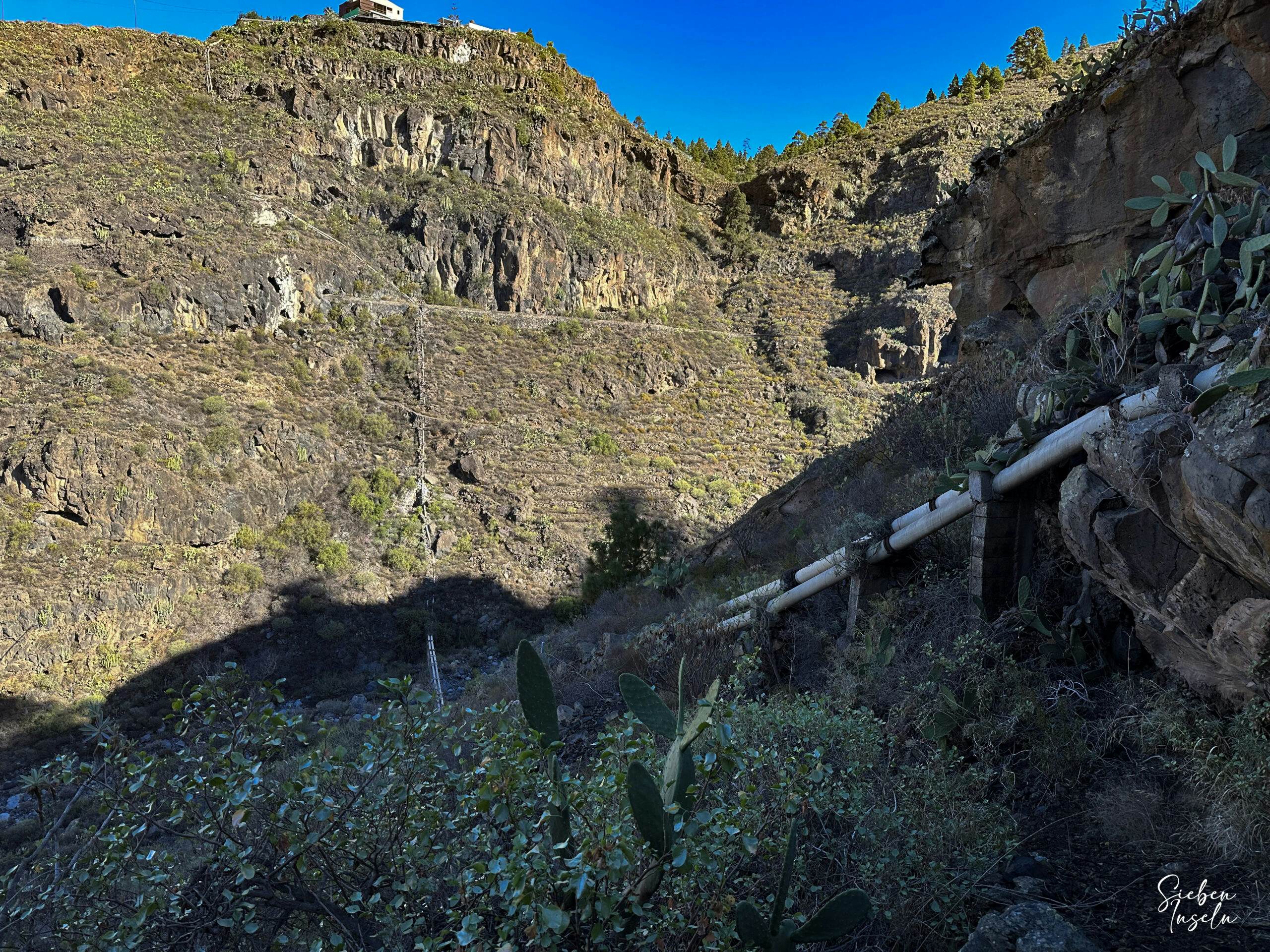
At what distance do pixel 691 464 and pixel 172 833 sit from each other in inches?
1093

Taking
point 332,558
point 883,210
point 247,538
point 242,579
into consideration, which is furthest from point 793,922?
point 883,210

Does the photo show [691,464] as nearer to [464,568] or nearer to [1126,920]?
[464,568]

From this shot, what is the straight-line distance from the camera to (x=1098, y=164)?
6977 mm

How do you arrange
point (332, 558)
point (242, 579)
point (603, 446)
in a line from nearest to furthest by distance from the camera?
point (242, 579), point (332, 558), point (603, 446)

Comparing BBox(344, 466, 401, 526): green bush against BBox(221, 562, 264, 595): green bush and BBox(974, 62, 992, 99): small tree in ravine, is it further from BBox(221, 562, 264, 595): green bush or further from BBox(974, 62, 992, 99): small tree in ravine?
BBox(974, 62, 992, 99): small tree in ravine

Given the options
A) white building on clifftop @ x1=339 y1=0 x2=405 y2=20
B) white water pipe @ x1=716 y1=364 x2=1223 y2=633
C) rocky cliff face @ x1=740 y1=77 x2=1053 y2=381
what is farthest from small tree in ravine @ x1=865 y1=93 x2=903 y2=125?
white water pipe @ x1=716 y1=364 x2=1223 y2=633

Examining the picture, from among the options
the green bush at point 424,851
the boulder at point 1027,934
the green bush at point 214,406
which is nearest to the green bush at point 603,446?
the green bush at point 214,406

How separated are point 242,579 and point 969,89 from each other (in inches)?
2248

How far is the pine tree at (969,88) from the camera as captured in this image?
1946 inches

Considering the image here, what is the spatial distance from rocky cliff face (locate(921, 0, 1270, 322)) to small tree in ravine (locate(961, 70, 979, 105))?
50.2 metres

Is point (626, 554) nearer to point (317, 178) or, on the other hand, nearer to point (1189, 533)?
point (1189, 533)

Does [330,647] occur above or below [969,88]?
below

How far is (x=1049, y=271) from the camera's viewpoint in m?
7.93

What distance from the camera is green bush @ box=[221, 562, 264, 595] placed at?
20.0m
